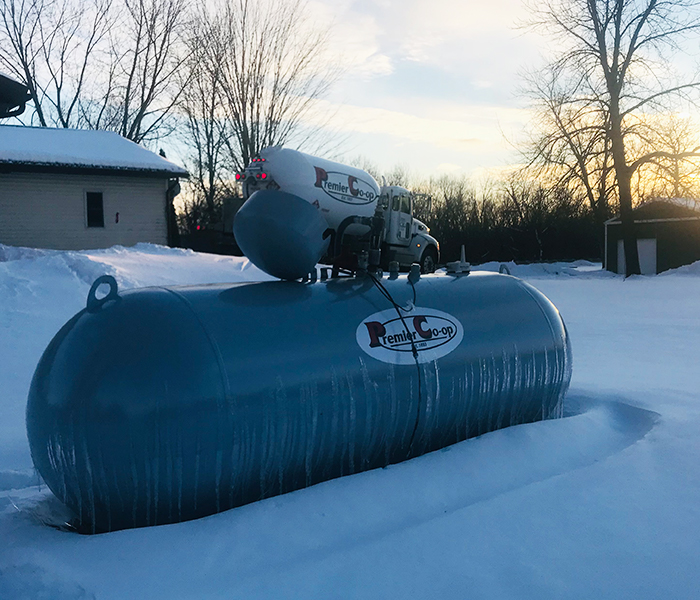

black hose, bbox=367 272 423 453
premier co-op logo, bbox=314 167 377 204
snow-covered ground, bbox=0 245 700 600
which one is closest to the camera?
snow-covered ground, bbox=0 245 700 600

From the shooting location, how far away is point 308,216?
367 centimetres

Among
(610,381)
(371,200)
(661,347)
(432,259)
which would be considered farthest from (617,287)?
(371,200)

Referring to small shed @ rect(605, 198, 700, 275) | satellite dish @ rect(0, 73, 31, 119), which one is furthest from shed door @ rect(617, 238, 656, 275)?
satellite dish @ rect(0, 73, 31, 119)

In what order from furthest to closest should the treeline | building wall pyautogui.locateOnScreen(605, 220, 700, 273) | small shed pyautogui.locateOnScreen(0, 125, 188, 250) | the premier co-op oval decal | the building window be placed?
1. the treeline
2. building wall pyautogui.locateOnScreen(605, 220, 700, 273)
3. the building window
4. small shed pyautogui.locateOnScreen(0, 125, 188, 250)
5. the premier co-op oval decal

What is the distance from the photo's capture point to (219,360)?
2.97 m

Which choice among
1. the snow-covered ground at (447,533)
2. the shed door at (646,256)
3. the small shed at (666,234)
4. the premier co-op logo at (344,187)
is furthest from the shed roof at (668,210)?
the snow-covered ground at (447,533)

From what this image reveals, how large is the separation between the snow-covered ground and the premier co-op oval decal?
0.65 meters

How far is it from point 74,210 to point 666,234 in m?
21.6

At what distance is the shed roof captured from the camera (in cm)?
2377

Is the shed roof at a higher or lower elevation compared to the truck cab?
higher

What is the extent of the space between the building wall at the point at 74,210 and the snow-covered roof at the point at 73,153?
18.2 inches

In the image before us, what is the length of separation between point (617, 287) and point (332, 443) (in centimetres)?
1615

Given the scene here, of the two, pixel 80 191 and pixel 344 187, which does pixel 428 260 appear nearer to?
pixel 80 191

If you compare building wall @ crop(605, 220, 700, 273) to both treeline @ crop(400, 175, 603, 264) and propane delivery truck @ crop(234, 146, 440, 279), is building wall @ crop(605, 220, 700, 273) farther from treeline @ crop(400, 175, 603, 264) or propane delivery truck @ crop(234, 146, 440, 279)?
propane delivery truck @ crop(234, 146, 440, 279)
